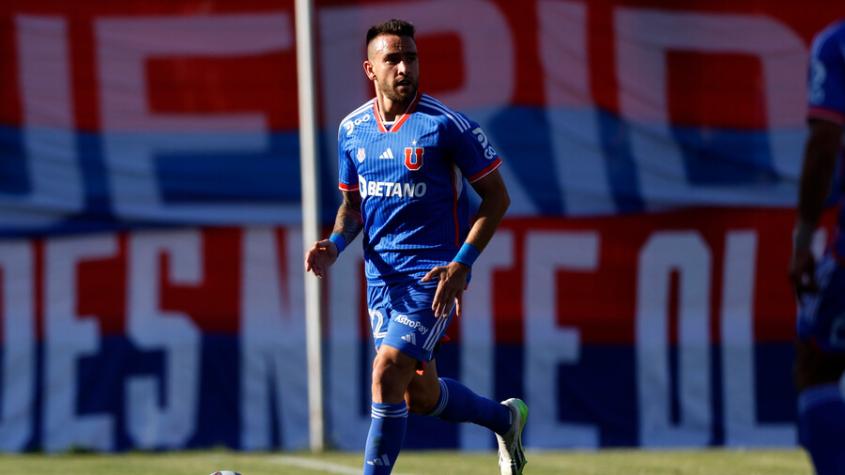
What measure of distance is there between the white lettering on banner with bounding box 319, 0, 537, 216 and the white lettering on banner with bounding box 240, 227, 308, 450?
0.89m

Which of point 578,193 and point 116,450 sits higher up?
point 578,193

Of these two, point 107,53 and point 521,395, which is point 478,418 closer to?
point 521,395

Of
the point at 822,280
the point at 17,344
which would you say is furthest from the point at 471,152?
the point at 17,344

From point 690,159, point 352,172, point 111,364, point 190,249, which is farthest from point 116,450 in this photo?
point 352,172

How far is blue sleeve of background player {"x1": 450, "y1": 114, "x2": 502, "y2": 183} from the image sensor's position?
636 centimetres

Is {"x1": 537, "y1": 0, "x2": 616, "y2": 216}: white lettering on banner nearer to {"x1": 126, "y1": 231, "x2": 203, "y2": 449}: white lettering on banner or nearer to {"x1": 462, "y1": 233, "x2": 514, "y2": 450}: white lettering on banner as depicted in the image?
{"x1": 462, "y1": 233, "x2": 514, "y2": 450}: white lettering on banner

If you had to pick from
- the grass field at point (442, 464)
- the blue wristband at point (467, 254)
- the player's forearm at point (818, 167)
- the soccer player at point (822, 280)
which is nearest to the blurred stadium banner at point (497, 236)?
the grass field at point (442, 464)

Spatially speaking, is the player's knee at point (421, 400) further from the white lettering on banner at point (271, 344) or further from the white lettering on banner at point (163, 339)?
the white lettering on banner at point (163, 339)

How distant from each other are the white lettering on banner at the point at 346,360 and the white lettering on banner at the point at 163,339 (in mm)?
1113

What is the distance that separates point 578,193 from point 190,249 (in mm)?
3248

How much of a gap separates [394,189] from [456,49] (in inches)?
237

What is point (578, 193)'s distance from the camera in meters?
12.3

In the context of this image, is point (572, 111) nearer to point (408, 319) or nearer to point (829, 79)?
point (408, 319)

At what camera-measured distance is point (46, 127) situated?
12.2 m
